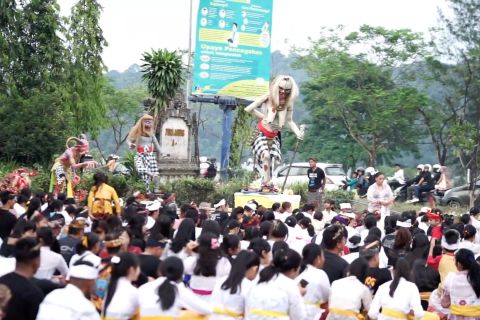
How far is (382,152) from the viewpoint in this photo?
40656 millimetres

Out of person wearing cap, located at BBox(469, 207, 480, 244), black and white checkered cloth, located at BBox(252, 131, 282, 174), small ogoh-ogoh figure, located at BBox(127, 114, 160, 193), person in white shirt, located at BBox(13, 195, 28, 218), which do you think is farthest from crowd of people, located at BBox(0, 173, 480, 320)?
small ogoh-ogoh figure, located at BBox(127, 114, 160, 193)

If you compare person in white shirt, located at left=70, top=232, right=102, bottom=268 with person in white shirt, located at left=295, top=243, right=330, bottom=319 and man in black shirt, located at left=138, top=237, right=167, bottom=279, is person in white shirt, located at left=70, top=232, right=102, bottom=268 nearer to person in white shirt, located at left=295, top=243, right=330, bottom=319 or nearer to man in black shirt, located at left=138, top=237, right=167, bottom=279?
man in black shirt, located at left=138, top=237, right=167, bottom=279

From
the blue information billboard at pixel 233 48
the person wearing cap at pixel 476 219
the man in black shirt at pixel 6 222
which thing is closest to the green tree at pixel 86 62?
the blue information billboard at pixel 233 48

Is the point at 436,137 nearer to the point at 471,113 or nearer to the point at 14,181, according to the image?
the point at 471,113

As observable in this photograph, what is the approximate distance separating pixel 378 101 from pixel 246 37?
33.4ft

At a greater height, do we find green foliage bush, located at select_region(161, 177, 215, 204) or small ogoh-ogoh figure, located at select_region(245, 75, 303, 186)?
small ogoh-ogoh figure, located at select_region(245, 75, 303, 186)

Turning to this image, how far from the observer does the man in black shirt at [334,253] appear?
808 centimetres

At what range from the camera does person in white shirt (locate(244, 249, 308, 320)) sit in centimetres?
670

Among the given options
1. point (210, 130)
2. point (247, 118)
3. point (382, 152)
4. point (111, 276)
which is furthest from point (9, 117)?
point (210, 130)

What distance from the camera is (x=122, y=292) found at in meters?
6.36

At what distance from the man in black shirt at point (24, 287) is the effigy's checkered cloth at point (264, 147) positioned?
1221 cm

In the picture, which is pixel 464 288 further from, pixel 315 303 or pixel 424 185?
pixel 424 185

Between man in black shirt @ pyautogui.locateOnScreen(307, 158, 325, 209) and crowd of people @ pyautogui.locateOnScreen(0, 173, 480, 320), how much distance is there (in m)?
8.51

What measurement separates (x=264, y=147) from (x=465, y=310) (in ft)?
34.1
